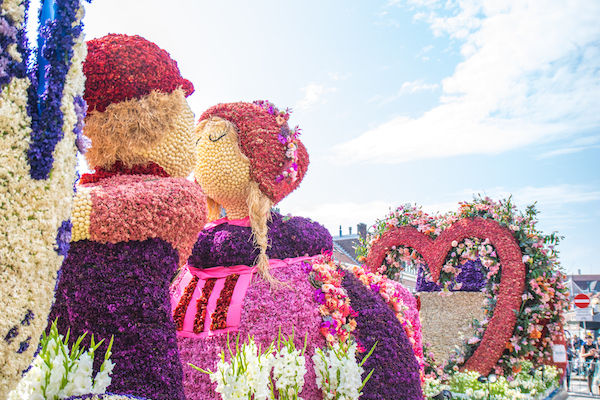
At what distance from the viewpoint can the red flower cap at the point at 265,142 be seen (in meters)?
3.45

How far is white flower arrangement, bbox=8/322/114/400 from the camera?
1.74 meters

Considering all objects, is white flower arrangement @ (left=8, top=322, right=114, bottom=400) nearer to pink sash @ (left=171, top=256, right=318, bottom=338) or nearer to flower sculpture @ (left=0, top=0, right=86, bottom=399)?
flower sculpture @ (left=0, top=0, right=86, bottom=399)

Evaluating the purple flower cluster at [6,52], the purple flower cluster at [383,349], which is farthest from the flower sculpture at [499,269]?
the purple flower cluster at [6,52]

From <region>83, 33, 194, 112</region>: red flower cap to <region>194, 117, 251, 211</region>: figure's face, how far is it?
2.68 feet

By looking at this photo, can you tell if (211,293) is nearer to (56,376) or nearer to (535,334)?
(56,376)

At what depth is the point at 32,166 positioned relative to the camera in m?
1.54

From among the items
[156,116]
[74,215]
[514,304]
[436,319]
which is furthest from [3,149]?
[436,319]

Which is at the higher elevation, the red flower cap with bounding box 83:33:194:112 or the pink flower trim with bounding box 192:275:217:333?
the red flower cap with bounding box 83:33:194:112

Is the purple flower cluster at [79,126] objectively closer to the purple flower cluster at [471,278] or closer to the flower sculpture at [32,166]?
the flower sculpture at [32,166]

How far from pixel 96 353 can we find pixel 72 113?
47.3 inches

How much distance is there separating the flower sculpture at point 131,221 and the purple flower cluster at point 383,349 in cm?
140

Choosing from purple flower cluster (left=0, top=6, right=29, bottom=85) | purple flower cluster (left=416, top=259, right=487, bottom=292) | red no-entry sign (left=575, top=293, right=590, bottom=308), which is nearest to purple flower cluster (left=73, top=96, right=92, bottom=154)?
purple flower cluster (left=0, top=6, right=29, bottom=85)

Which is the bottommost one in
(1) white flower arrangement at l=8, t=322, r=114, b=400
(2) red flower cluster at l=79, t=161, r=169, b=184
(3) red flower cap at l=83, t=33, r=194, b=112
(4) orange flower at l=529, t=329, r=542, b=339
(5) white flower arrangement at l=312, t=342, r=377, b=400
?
(4) orange flower at l=529, t=329, r=542, b=339

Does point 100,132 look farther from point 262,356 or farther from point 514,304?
point 514,304
